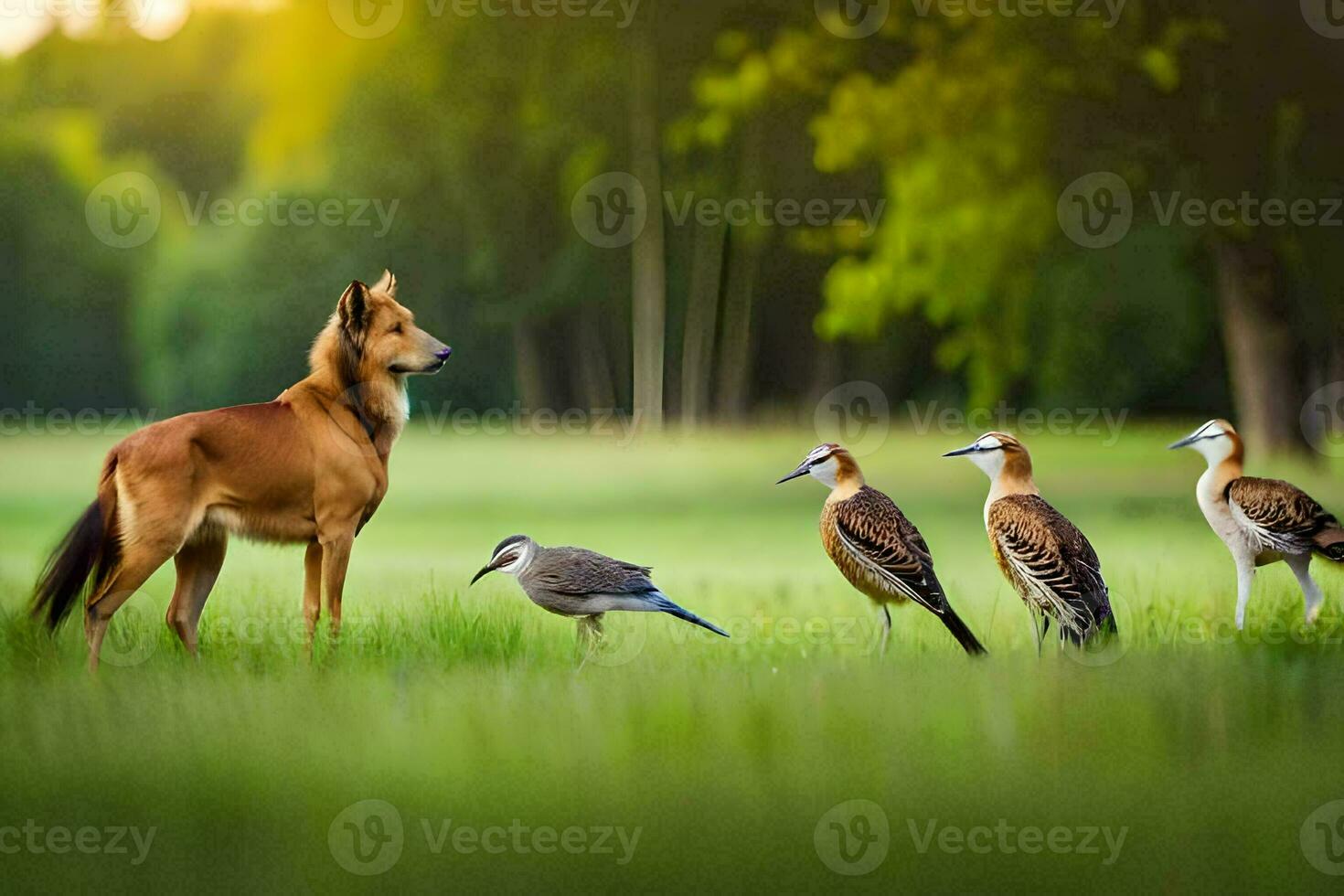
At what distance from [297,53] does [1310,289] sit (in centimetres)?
863

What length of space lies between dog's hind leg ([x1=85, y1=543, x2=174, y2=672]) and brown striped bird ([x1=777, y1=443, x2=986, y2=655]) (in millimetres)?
2740

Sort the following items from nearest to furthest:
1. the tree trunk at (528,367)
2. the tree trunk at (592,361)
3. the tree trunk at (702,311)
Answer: the tree trunk at (528,367), the tree trunk at (592,361), the tree trunk at (702,311)

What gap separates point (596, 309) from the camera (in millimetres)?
12969

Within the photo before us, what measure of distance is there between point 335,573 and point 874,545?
231 centimetres

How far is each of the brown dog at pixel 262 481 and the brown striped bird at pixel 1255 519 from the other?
12.1 ft

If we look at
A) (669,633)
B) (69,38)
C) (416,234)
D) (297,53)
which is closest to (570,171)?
(416,234)

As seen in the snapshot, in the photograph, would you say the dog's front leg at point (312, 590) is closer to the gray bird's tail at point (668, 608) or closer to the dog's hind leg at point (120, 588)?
the dog's hind leg at point (120, 588)

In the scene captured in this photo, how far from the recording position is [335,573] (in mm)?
6242

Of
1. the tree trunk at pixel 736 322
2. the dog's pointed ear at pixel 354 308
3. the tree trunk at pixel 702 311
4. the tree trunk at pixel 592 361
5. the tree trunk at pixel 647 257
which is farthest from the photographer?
the tree trunk at pixel 736 322

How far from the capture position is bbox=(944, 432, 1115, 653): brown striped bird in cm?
632

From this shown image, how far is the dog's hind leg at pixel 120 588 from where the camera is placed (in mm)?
6016

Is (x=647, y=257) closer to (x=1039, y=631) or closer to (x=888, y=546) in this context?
(x=888, y=546)

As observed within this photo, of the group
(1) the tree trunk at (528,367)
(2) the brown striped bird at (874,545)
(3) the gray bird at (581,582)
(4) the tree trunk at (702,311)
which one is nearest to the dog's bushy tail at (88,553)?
(3) the gray bird at (581,582)

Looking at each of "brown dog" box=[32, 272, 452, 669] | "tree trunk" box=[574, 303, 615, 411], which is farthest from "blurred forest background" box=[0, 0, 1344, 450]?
"brown dog" box=[32, 272, 452, 669]
